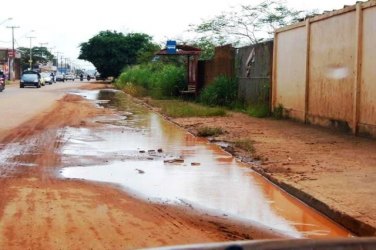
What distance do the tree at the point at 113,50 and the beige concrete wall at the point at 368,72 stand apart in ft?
220

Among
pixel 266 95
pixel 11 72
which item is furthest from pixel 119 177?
pixel 11 72

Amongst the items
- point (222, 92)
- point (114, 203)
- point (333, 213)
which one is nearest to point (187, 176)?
point (114, 203)

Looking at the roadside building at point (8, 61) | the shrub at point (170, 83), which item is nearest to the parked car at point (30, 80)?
the shrub at point (170, 83)

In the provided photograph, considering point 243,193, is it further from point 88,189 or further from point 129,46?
point 129,46

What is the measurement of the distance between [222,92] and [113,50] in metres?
56.7

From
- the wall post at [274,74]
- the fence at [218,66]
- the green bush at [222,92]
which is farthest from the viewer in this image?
the fence at [218,66]

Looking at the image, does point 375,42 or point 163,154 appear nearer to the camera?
point 163,154

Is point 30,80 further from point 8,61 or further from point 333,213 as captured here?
point 333,213

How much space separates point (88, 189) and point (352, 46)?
8.04 m

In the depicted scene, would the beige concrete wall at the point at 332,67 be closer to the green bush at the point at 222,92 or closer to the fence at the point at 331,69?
the fence at the point at 331,69

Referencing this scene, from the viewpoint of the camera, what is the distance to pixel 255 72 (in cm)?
2147

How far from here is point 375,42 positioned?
11953 mm

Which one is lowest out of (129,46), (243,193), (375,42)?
(243,193)

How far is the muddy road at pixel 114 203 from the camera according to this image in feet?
17.9
